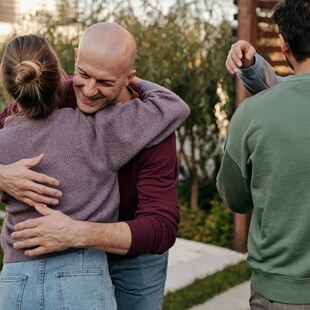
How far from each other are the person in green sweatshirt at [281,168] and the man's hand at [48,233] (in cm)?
54

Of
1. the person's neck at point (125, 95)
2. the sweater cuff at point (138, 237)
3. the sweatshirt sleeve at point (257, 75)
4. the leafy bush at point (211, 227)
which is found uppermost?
the person's neck at point (125, 95)

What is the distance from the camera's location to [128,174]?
6.72 feet

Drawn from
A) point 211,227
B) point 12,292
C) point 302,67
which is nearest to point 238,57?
point 302,67

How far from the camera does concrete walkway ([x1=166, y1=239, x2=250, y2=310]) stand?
4426mm

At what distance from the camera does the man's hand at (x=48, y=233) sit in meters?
1.78

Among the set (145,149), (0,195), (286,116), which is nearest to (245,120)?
(286,116)

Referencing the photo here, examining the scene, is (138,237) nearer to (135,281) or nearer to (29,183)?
(29,183)

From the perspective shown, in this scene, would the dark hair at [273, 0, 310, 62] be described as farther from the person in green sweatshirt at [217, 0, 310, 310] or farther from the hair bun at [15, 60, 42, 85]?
the hair bun at [15, 60, 42, 85]

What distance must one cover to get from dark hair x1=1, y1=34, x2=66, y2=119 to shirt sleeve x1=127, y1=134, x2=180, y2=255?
13.4 inches

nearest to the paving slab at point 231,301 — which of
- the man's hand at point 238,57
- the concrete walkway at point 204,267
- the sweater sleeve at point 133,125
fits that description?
the concrete walkway at point 204,267

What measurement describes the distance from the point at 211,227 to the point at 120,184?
13.3ft

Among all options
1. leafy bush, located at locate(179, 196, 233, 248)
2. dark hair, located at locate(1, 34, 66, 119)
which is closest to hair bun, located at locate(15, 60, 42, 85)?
dark hair, located at locate(1, 34, 66, 119)

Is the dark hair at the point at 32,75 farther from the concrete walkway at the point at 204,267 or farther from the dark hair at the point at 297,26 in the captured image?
the concrete walkway at the point at 204,267

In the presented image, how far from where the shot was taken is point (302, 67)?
1.94 metres
